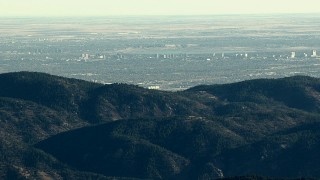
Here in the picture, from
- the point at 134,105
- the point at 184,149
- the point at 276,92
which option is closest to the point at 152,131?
the point at 184,149

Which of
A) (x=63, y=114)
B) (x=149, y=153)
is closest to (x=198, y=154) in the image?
(x=149, y=153)

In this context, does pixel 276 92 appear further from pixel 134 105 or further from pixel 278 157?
pixel 278 157

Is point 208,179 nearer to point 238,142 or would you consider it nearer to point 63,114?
point 238,142

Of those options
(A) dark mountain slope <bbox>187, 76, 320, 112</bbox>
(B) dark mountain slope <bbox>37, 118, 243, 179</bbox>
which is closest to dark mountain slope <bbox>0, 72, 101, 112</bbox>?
(B) dark mountain slope <bbox>37, 118, 243, 179</bbox>

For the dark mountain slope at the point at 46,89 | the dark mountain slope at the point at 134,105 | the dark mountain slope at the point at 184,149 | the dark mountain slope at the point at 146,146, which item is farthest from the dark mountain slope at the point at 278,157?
the dark mountain slope at the point at 46,89

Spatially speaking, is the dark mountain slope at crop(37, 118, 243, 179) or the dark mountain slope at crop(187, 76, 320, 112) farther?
the dark mountain slope at crop(187, 76, 320, 112)

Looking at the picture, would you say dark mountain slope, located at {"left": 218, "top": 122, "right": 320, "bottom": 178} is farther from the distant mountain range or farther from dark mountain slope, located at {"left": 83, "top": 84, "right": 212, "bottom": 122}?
dark mountain slope, located at {"left": 83, "top": 84, "right": 212, "bottom": 122}

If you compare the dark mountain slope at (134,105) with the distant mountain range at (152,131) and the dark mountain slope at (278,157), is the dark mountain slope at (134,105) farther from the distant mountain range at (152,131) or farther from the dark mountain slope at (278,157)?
the dark mountain slope at (278,157)

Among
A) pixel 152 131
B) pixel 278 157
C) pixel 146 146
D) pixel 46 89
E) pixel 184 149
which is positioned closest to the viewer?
pixel 278 157
